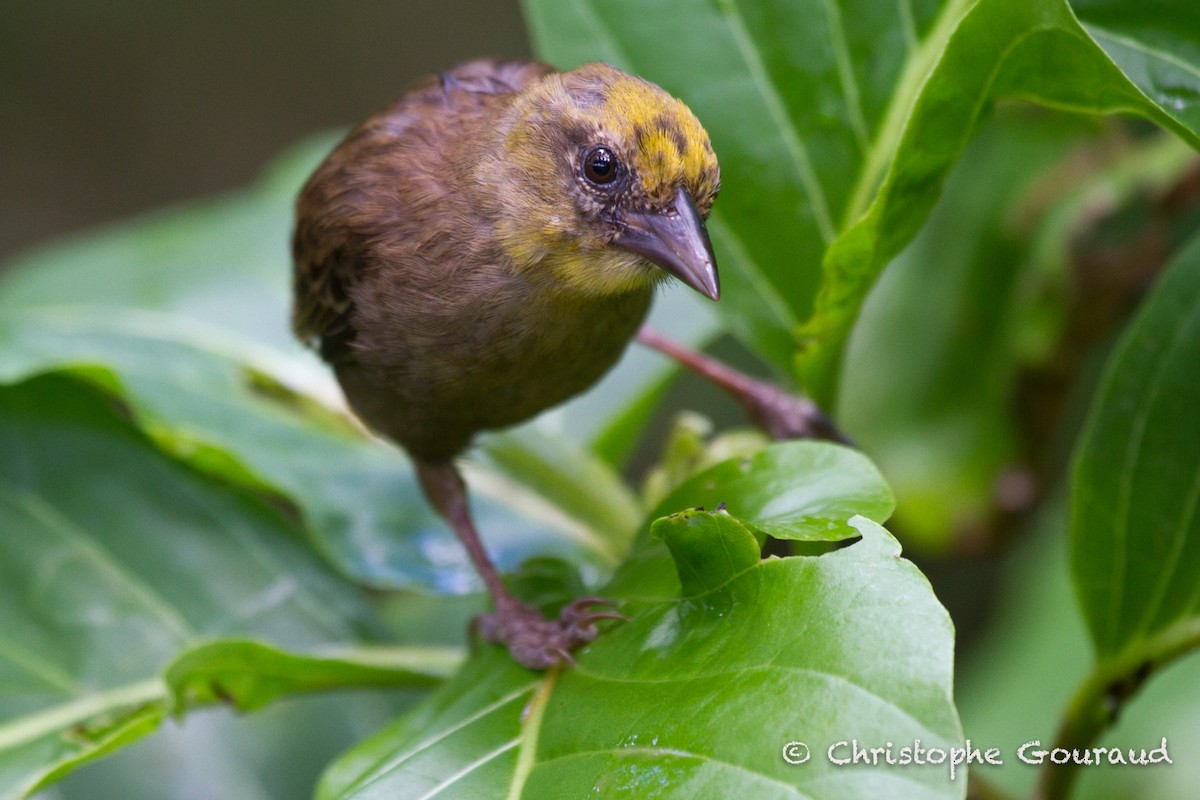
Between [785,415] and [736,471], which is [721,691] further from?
Result: [785,415]

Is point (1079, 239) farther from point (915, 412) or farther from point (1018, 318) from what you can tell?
point (915, 412)

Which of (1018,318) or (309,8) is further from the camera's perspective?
(309,8)

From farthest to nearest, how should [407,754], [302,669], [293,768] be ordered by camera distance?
[293,768]
[302,669]
[407,754]

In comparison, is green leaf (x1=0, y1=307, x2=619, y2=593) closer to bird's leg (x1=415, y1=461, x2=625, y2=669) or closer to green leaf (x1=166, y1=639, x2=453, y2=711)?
bird's leg (x1=415, y1=461, x2=625, y2=669)

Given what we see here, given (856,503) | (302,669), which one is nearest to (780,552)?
(856,503)

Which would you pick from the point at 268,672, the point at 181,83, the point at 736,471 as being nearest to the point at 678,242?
the point at 736,471

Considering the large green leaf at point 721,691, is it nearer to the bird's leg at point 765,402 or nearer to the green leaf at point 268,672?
the green leaf at point 268,672

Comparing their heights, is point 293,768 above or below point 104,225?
below

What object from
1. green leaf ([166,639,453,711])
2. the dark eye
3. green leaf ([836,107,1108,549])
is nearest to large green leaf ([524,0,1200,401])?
the dark eye

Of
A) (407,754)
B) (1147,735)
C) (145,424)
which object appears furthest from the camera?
(1147,735)

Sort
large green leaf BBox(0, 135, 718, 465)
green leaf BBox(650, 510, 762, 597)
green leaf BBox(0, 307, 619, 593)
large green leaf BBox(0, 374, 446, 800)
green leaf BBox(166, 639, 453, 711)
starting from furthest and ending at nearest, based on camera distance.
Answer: large green leaf BBox(0, 135, 718, 465) < green leaf BBox(0, 307, 619, 593) < large green leaf BBox(0, 374, 446, 800) < green leaf BBox(166, 639, 453, 711) < green leaf BBox(650, 510, 762, 597)
